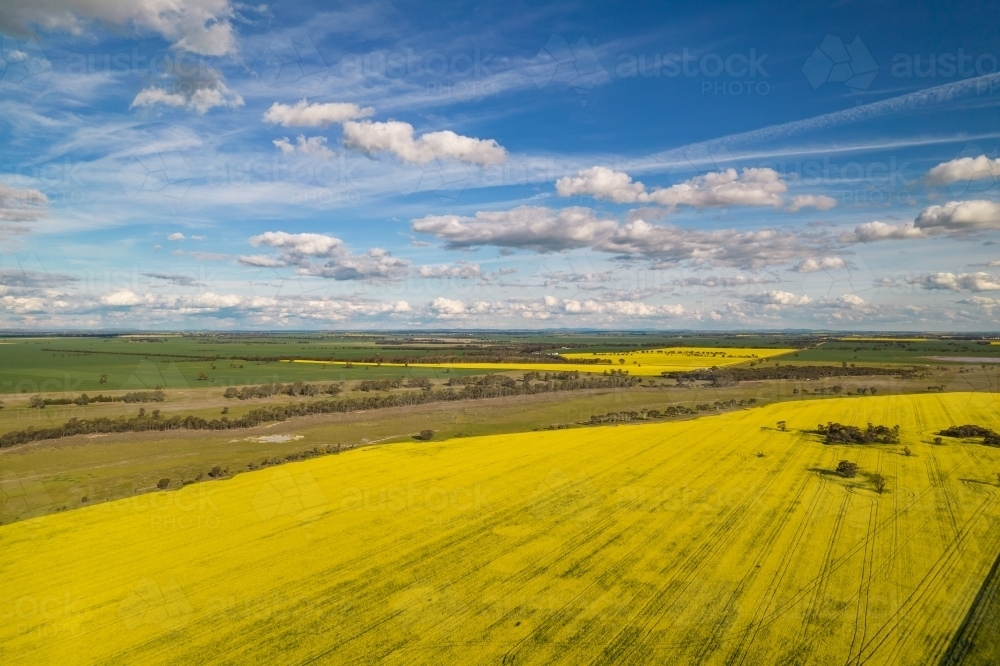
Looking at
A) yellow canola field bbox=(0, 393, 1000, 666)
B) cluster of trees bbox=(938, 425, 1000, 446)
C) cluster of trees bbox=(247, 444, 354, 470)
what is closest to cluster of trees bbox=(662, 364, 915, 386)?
cluster of trees bbox=(938, 425, 1000, 446)

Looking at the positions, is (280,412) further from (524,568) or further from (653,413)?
(524,568)

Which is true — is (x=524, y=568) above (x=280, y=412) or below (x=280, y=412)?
above

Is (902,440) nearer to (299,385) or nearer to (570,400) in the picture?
(570,400)

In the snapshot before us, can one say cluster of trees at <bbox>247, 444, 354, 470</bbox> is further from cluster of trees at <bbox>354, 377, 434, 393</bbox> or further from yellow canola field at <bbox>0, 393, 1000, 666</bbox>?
cluster of trees at <bbox>354, 377, 434, 393</bbox>

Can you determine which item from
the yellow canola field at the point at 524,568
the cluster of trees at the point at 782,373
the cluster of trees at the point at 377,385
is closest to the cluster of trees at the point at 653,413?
the yellow canola field at the point at 524,568

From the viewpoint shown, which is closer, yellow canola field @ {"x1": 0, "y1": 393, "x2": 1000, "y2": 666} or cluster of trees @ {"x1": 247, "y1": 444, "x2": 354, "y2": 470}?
yellow canola field @ {"x1": 0, "y1": 393, "x2": 1000, "y2": 666}

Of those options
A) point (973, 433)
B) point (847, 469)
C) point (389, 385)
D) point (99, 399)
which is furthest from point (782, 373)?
point (99, 399)

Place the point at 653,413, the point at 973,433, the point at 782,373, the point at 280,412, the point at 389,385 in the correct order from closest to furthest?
the point at 973,433
the point at 653,413
the point at 280,412
the point at 389,385
the point at 782,373
